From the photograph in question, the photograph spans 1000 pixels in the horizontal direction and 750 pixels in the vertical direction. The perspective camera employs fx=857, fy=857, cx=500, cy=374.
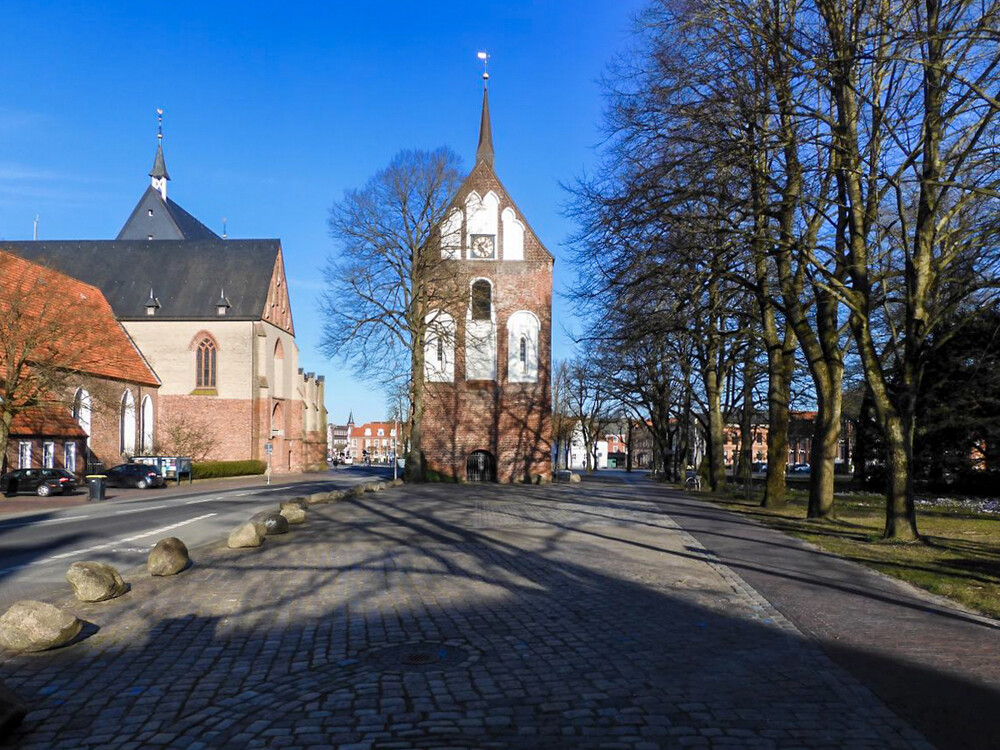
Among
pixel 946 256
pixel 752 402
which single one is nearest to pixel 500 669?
pixel 946 256

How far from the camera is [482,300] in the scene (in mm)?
43469

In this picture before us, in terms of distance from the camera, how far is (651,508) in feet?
81.5

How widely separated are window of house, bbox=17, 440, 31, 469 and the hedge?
11133mm

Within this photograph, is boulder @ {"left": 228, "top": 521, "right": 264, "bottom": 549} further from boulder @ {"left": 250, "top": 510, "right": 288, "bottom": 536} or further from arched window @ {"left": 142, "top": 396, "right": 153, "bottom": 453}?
arched window @ {"left": 142, "top": 396, "right": 153, "bottom": 453}

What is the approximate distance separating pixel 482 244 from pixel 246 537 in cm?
3132

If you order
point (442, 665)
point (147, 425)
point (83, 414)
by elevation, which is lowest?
point (442, 665)

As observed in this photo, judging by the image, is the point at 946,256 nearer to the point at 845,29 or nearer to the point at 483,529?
the point at 845,29

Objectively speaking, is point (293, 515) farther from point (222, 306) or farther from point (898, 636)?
point (222, 306)

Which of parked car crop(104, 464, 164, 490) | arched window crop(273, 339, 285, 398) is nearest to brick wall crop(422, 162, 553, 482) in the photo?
parked car crop(104, 464, 164, 490)

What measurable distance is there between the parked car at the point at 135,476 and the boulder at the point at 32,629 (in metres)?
38.5

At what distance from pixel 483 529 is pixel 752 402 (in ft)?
76.3

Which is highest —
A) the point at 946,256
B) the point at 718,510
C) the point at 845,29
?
the point at 845,29

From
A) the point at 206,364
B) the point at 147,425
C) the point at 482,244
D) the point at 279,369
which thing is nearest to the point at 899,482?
the point at 482,244

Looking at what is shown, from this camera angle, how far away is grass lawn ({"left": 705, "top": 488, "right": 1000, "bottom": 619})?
10.4 m
